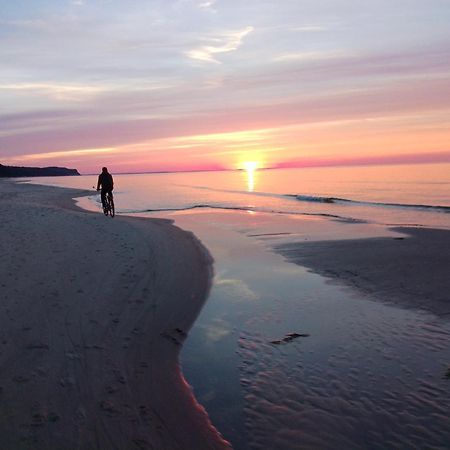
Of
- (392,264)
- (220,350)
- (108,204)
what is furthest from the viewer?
(108,204)

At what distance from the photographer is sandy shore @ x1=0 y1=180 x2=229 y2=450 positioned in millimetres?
4711

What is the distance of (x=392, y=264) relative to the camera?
13305 millimetres

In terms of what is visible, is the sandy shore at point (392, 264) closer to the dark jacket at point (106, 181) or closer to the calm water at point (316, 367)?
the calm water at point (316, 367)

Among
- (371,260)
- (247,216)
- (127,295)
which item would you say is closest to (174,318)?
(127,295)

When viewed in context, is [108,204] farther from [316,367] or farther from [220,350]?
[316,367]

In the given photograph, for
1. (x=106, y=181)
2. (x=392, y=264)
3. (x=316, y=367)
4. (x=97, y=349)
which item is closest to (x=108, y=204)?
(x=106, y=181)

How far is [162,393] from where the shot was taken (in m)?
5.66

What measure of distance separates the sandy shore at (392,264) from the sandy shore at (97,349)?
3.97m

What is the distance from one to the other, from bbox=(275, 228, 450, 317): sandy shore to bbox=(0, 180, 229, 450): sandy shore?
3966 millimetres

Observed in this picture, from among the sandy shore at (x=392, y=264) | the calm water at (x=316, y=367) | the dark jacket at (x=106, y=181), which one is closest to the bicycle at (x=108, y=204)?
the dark jacket at (x=106, y=181)

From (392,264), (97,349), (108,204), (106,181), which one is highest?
(106,181)

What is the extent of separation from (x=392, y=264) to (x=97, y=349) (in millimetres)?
9762

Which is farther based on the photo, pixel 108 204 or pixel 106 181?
pixel 108 204

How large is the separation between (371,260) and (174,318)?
788 cm
